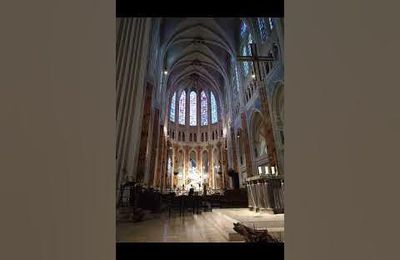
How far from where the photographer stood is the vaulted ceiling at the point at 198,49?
687 inches

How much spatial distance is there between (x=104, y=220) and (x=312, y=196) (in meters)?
0.84

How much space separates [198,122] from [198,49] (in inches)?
394

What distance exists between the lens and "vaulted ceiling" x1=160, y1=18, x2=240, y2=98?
57.2 feet

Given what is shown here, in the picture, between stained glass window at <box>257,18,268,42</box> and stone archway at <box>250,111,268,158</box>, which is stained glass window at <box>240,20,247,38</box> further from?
stone archway at <box>250,111,268,158</box>

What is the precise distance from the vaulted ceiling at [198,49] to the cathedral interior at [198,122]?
86 mm

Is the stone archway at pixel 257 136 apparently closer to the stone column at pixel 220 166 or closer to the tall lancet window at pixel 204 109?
the stone column at pixel 220 166

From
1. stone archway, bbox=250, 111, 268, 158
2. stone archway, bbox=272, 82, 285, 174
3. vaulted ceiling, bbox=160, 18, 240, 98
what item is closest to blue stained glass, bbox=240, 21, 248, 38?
vaulted ceiling, bbox=160, 18, 240, 98

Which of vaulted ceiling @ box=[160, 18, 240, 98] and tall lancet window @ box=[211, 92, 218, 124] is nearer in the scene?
vaulted ceiling @ box=[160, 18, 240, 98]

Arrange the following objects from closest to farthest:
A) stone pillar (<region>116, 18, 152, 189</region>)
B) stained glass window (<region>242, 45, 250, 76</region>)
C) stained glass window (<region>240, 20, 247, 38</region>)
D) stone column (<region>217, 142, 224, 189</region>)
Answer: stone pillar (<region>116, 18, 152, 189</region>), stained glass window (<region>242, 45, 250, 76</region>), stained glass window (<region>240, 20, 247, 38</region>), stone column (<region>217, 142, 224, 189</region>)

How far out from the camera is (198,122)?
99.3 feet

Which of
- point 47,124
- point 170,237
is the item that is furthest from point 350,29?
point 170,237

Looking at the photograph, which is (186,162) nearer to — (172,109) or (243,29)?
(172,109)

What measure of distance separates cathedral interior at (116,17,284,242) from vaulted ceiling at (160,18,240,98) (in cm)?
9

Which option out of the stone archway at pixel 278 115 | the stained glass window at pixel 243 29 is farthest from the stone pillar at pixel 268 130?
the stained glass window at pixel 243 29
